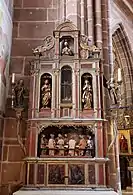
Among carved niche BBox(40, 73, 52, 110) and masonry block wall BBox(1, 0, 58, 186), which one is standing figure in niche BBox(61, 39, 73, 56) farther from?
masonry block wall BBox(1, 0, 58, 186)

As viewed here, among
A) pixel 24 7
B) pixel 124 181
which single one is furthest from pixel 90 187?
pixel 124 181

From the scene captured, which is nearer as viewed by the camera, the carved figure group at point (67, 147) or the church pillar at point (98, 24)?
the carved figure group at point (67, 147)

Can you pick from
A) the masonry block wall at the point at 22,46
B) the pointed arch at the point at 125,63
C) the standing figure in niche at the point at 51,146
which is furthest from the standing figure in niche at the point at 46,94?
the pointed arch at the point at 125,63

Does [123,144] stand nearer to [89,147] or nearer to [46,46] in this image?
[89,147]

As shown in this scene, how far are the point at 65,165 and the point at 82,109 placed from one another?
953 millimetres

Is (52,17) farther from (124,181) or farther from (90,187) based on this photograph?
(124,181)

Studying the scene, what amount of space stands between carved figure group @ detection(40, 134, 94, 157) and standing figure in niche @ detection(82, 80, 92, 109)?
1.79ft

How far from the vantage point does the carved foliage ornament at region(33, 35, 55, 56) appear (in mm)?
5266

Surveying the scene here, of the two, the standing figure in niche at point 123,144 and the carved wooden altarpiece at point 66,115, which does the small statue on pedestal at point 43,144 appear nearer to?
the carved wooden altarpiece at point 66,115

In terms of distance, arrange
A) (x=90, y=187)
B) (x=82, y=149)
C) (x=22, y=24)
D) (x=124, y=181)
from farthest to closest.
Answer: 1. (x=124, y=181)
2. (x=22, y=24)
3. (x=82, y=149)
4. (x=90, y=187)

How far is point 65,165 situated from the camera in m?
4.65

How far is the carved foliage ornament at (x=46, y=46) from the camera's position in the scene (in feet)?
17.3

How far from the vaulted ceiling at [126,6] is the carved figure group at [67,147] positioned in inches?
224

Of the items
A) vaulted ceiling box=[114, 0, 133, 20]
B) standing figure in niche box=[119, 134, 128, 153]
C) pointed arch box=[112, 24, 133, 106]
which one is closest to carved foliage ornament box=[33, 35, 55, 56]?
vaulted ceiling box=[114, 0, 133, 20]
